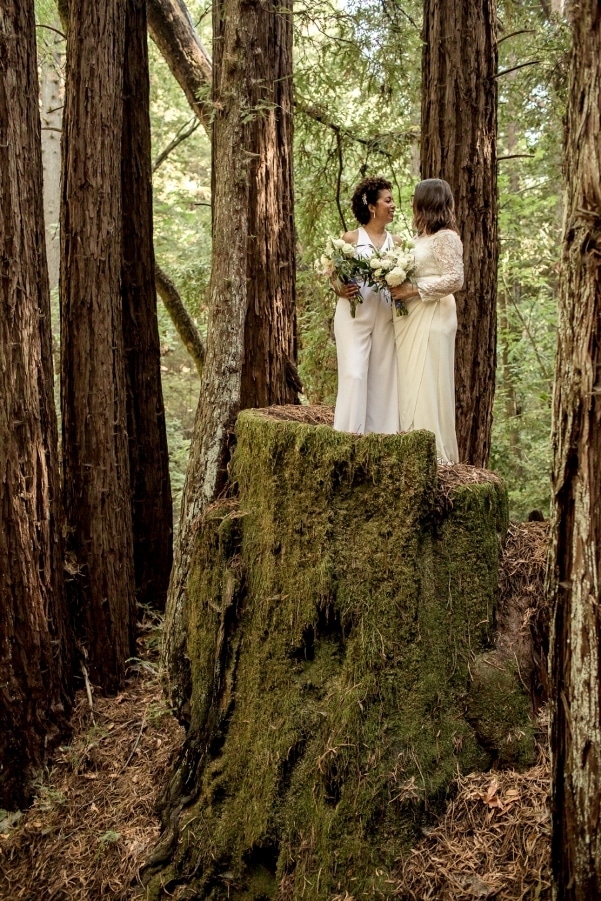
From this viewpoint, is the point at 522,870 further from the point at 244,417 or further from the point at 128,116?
the point at 128,116

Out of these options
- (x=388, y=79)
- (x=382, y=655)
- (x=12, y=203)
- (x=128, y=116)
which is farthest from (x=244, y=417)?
(x=388, y=79)

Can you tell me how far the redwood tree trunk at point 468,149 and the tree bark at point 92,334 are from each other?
2.76 metres

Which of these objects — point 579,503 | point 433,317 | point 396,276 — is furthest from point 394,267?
point 579,503

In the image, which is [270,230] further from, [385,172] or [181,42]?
[181,42]

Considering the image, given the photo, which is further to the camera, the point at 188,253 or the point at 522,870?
the point at 188,253

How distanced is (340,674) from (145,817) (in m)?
2.03

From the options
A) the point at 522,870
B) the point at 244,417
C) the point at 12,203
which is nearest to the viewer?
the point at 522,870

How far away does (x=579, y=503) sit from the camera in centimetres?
270

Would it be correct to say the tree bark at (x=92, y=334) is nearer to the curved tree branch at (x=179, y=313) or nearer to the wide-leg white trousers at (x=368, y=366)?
the wide-leg white trousers at (x=368, y=366)

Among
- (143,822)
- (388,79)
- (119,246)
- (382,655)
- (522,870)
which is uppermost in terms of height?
(388,79)

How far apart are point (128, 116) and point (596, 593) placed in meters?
6.40

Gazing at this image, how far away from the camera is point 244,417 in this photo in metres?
5.08

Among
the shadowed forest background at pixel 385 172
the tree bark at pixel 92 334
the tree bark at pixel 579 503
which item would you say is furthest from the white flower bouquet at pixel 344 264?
the tree bark at pixel 579 503

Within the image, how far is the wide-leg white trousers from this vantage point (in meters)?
6.09
